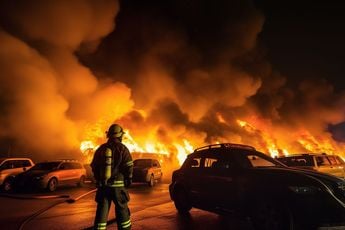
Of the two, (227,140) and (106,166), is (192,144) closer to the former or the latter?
(227,140)

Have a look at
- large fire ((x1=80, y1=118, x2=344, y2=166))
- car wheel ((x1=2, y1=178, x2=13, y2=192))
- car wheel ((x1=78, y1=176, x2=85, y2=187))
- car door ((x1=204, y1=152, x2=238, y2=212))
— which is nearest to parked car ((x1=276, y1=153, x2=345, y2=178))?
car door ((x1=204, y1=152, x2=238, y2=212))

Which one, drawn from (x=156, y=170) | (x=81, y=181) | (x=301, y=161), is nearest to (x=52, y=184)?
(x=81, y=181)

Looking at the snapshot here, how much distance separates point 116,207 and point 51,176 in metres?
10.8

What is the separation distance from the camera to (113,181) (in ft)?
17.7

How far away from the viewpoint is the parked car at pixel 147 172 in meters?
16.9

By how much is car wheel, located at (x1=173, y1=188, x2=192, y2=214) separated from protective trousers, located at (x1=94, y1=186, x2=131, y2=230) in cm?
372

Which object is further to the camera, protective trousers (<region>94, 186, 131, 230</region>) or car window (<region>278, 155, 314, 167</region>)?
car window (<region>278, 155, 314, 167</region>)

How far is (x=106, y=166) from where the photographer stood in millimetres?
5395

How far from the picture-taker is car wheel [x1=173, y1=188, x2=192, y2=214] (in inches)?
351

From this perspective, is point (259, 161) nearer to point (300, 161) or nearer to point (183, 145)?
point (300, 161)

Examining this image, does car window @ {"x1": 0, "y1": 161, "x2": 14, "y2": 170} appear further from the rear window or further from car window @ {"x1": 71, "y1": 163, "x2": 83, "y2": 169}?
the rear window

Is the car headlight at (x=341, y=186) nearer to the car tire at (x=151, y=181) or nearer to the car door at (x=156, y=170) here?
the car tire at (x=151, y=181)

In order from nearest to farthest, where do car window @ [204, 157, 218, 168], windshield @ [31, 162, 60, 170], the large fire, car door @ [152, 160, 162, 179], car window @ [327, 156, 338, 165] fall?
1. car window @ [204, 157, 218, 168]
2. car window @ [327, 156, 338, 165]
3. windshield @ [31, 162, 60, 170]
4. car door @ [152, 160, 162, 179]
5. the large fire

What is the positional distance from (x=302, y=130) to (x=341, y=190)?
34.6m
